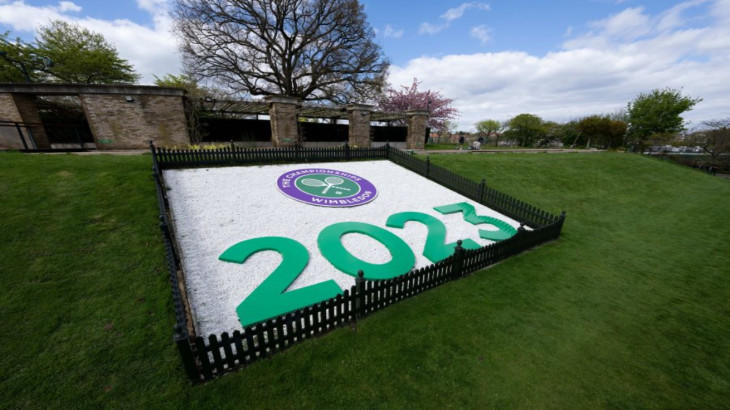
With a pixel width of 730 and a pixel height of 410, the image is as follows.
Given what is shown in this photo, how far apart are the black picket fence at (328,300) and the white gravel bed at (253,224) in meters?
0.34

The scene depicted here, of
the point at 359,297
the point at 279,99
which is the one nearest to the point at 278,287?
the point at 359,297

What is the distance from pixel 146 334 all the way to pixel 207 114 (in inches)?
882

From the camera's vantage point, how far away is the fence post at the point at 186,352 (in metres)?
2.93

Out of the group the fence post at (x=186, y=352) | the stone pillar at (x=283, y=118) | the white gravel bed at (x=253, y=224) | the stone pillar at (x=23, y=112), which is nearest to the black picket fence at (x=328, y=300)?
the fence post at (x=186, y=352)

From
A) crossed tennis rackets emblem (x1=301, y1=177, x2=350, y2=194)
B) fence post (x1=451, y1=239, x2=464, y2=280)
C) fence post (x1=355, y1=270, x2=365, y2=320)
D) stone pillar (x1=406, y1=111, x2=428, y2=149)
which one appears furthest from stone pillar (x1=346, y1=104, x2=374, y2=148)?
fence post (x1=355, y1=270, x2=365, y2=320)

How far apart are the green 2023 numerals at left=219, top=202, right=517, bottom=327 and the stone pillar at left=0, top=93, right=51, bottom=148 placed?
56.0 ft


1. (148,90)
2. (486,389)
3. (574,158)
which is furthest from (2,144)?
(574,158)

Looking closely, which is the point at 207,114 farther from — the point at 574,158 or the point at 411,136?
the point at 574,158

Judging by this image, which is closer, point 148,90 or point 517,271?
point 517,271

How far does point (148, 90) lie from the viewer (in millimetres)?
14438

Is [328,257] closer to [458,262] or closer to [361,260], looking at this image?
[361,260]

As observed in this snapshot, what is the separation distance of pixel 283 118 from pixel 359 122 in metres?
6.84

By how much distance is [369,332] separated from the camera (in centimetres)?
446

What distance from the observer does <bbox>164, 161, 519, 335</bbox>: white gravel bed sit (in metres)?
5.05
